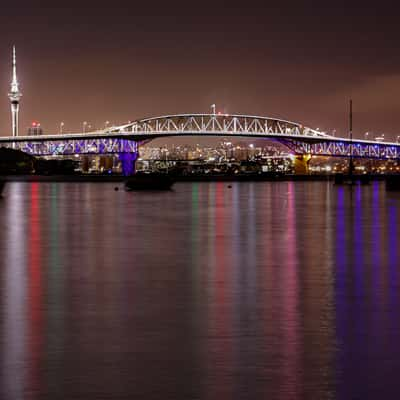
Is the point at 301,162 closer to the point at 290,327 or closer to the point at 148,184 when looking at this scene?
the point at 148,184

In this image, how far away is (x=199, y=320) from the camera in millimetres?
9820

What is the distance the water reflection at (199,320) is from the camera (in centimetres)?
704

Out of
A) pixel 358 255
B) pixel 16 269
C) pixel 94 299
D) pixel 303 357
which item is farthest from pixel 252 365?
pixel 358 255

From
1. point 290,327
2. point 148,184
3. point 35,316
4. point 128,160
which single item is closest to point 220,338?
point 290,327

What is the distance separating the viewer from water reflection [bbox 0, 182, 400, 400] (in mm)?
7039

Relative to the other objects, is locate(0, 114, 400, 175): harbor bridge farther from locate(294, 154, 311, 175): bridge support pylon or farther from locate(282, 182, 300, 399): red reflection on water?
locate(282, 182, 300, 399): red reflection on water

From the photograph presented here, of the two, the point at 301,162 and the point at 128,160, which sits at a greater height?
the point at 128,160

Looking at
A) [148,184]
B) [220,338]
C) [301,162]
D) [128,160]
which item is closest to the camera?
[220,338]

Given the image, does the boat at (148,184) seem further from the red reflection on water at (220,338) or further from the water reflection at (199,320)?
the red reflection on water at (220,338)

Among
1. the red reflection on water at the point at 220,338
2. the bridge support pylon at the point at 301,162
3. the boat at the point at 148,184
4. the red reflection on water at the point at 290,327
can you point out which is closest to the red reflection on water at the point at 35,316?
the red reflection on water at the point at 220,338

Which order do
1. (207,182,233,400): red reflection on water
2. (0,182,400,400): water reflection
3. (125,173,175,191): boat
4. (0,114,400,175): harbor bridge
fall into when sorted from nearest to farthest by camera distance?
(207,182,233,400): red reflection on water, (0,182,400,400): water reflection, (125,173,175,191): boat, (0,114,400,175): harbor bridge

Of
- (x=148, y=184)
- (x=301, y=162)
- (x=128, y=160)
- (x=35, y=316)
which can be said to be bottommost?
(x=35, y=316)

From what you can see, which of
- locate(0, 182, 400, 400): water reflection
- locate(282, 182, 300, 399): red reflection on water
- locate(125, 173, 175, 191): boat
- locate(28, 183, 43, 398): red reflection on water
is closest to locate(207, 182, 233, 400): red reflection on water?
locate(0, 182, 400, 400): water reflection

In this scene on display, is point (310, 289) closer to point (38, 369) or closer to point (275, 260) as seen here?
point (275, 260)
